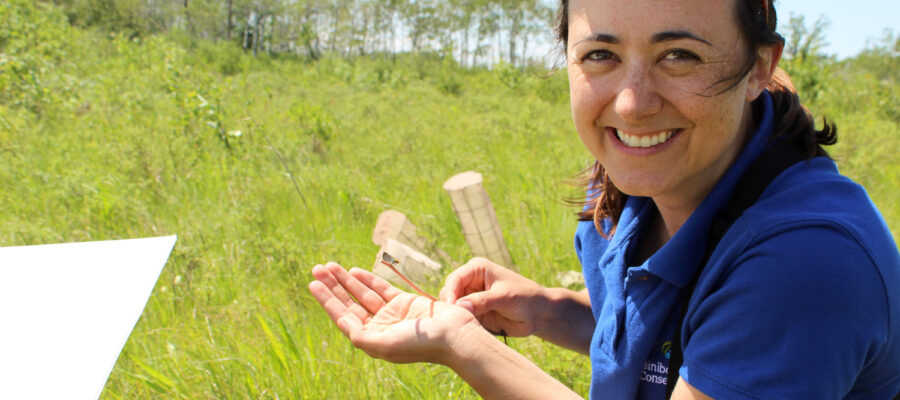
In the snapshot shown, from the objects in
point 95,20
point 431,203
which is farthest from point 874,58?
point 95,20

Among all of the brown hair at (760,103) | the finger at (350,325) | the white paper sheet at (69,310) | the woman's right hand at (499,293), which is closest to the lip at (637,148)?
the brown hair at (760,103)

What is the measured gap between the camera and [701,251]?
3.54ft

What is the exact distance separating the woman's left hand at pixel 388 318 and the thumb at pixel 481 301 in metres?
0.15

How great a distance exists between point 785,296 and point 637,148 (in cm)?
35

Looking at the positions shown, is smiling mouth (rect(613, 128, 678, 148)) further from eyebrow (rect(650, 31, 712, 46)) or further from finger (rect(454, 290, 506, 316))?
finger (rect(454, 290, 506, 316))

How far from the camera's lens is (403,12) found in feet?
127

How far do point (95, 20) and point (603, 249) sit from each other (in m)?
21.0

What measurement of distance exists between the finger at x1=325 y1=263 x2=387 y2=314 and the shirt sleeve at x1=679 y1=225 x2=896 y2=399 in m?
0.74

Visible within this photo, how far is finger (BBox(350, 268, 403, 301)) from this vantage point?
1.43 m

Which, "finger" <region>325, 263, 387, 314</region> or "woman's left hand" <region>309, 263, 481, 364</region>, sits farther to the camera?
"finger" <region>325, 263, 387, 314</region>

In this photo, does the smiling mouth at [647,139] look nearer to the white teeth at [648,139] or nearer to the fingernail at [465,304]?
the white teeth at [648,139]

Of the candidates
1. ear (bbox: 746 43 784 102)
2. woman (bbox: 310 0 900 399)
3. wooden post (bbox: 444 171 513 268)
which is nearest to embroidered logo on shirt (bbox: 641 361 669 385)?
woman (bbox: 310 0 900 399)

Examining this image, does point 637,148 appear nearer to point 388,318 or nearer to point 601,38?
point 601,38

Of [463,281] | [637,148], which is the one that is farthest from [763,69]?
[463,281]
